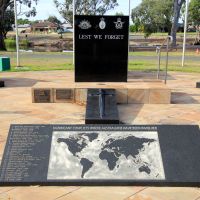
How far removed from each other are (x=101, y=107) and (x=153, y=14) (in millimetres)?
55079

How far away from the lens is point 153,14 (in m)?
60.6

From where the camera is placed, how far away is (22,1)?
5000cm

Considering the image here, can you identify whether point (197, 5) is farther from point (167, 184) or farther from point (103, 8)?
point (167, 184)

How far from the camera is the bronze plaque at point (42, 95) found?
10125mm

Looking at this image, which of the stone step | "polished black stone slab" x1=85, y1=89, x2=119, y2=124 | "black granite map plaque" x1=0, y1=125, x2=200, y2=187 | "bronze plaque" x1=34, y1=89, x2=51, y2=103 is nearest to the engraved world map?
"black granite map plaque" x1=0, y1=125, x2=200, y2=187

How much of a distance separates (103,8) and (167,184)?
6577 cm

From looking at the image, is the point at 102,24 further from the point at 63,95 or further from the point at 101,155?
the point at 101,155

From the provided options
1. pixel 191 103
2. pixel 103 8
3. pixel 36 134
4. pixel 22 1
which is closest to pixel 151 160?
pixel 36 134

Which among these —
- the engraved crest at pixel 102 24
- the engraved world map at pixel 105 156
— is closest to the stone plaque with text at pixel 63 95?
the engraved crest at pixel 102 24

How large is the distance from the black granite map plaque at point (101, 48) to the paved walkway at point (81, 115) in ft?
5.17

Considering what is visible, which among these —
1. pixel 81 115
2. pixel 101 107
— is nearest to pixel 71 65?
pixel 81 115

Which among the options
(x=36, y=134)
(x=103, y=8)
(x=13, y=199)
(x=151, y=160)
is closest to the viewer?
(x=13, y=199)

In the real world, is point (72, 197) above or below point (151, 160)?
below

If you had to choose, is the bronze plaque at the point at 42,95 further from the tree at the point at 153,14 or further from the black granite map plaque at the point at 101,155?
the tree at the point at 153,14
